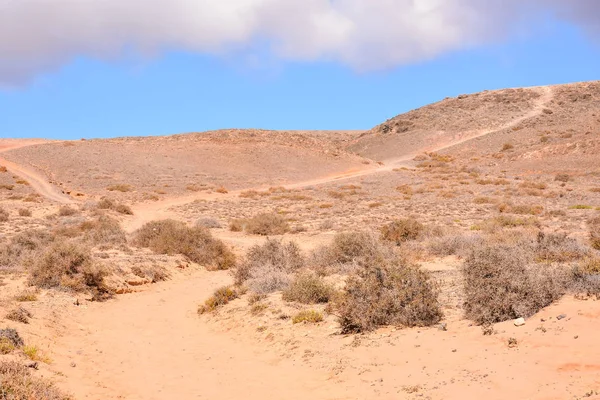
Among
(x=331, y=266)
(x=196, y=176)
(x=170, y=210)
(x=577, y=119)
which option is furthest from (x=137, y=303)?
(x=577, y=119)

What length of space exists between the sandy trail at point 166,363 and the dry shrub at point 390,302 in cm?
138

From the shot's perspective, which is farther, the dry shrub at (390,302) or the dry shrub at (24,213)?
the dry shrub at (24,213)

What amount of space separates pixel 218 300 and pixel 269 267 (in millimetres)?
2317

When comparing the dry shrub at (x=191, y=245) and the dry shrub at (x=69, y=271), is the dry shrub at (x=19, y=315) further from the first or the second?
the dry shrub at (x=191, y=245)

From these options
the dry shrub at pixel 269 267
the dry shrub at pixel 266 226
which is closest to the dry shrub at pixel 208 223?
the dry shrub at pixel 266 226

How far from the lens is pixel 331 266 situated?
15250 mm

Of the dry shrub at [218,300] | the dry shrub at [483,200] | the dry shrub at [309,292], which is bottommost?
the dry shrub at [218,300]

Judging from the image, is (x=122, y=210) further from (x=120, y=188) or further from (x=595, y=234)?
(x=595, y=234)

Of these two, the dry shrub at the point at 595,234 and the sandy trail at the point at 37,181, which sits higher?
the sandy trail at the point at 37,181

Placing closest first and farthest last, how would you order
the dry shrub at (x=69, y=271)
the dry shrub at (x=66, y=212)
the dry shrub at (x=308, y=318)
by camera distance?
the dry shrub at (x=308, y=318) → the dry shrub at (x=69, y=271) → the dry shrub at (x=66, y=212)

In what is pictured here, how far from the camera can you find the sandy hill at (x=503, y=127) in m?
60.6

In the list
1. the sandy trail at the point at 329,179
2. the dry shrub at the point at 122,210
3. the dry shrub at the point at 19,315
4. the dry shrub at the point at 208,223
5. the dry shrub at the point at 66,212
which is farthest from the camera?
the dry shrub at the point at 122,210

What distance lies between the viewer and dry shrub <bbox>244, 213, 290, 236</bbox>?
25.7 m

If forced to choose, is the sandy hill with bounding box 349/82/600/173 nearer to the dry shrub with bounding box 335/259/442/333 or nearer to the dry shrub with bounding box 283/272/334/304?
the dry shrub with bounding box 283/272/334/304
